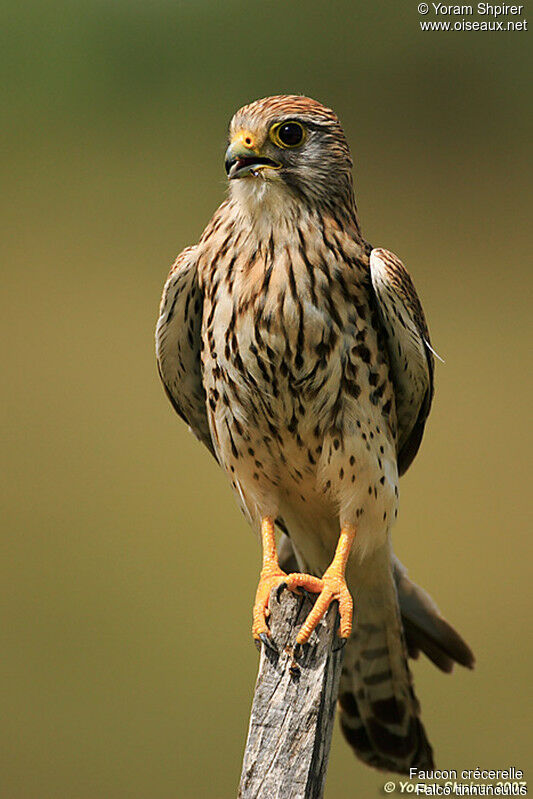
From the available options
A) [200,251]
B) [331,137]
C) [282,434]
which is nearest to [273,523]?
[282,434]

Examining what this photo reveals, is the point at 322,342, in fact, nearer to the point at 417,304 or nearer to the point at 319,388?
the point at 319,388

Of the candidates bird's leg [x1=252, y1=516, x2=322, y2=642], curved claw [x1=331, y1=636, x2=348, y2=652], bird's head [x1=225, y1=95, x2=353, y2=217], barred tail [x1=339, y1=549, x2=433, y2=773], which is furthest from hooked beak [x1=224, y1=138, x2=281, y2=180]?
barred tail [x1=339, y1=549, x2=433, y2=773]

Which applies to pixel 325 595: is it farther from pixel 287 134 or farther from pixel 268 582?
pixel 287 134

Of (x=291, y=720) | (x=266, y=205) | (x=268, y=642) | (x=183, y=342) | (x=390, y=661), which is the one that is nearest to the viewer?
(x=291, y=720)

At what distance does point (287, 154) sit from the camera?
5.64 ft

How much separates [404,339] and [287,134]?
0.48 meters

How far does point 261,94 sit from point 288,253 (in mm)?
3566

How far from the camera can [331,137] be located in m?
1.79

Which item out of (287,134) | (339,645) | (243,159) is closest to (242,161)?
(243,159)

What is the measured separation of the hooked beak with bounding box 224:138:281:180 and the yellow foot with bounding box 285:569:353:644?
780 millimetres

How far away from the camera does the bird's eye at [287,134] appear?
169cm

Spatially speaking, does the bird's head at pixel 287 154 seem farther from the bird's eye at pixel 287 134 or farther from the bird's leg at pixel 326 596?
the bird's leg at pixel 326 596

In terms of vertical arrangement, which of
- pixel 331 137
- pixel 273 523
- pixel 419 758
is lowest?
pixel 419 758

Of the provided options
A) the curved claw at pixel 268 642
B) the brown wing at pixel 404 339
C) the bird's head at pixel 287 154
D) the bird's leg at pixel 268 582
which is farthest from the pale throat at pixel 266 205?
the curved claw at pixel 268 642
